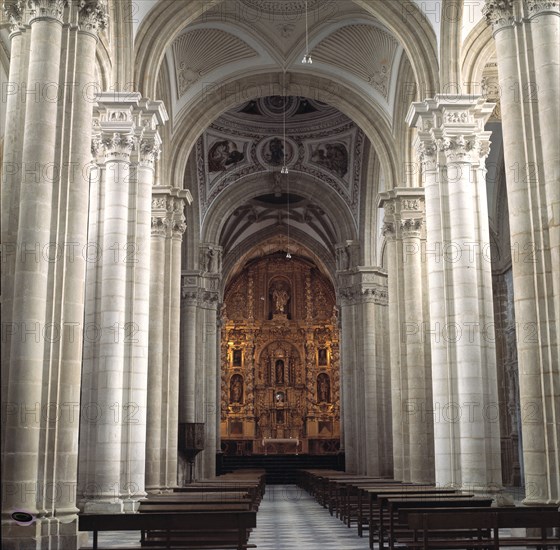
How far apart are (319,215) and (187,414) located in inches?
474

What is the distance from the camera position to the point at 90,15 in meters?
10.2

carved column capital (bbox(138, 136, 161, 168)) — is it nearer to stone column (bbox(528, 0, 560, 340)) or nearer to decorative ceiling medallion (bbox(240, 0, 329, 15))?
decorative ceiling medallion (bbox(240, 0, 329, 15))

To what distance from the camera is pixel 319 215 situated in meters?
34.2

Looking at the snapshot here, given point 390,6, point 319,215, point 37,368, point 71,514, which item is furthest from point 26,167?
point 319,215

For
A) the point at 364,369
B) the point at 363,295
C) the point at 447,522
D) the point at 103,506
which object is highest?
the point at 363,295

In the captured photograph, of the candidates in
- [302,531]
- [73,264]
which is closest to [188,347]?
[302,531]

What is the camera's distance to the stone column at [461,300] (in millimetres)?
13641

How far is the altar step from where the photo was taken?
36.4 meters

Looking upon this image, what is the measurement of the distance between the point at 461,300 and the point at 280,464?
26036 millimetres

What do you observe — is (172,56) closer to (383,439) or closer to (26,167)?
(26,167)

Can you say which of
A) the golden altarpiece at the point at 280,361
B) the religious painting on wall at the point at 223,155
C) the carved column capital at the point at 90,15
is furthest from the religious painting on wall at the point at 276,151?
the carved column capital at the point at 90,15

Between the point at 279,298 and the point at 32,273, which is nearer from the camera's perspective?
the point at 32,273

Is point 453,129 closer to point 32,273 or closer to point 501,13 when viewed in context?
point 501,13

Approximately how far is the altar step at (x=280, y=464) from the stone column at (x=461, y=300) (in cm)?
2269
